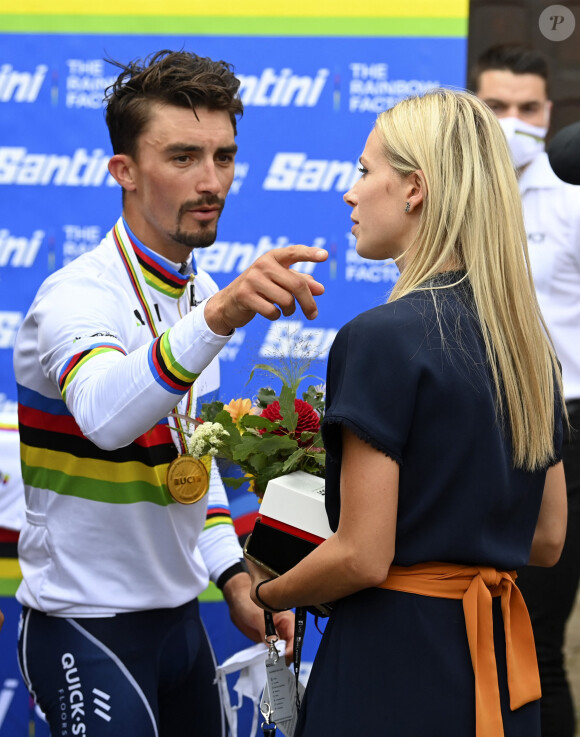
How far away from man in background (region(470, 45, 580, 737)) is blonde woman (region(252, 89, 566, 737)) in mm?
1800

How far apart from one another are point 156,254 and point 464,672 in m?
1.24

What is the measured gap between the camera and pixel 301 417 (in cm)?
176

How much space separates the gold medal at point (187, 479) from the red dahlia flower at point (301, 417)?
14.6 inches

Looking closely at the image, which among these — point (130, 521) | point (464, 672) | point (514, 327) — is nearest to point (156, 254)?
point (130, 521)

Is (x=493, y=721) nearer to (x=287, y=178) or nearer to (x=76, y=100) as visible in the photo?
(x=287, y=178)

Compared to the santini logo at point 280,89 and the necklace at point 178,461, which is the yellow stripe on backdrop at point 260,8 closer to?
the santini logo at point 280,89

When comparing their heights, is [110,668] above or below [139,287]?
below

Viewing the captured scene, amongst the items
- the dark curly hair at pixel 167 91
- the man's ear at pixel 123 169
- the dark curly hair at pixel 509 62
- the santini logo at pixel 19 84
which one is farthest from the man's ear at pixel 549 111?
the santini logo at pixel 19 84

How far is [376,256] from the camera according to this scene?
5.24ft

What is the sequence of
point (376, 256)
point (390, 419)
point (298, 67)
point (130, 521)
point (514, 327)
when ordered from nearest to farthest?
point (390, 419) < point (514, 327) < point (376, 256) < point (130, 521) < point (298, 67)

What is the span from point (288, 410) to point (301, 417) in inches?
1.3

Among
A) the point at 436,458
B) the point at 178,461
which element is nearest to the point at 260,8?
the point at 178,461

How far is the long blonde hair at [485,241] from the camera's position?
146 cm

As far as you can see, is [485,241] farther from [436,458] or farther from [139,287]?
[139,287]
